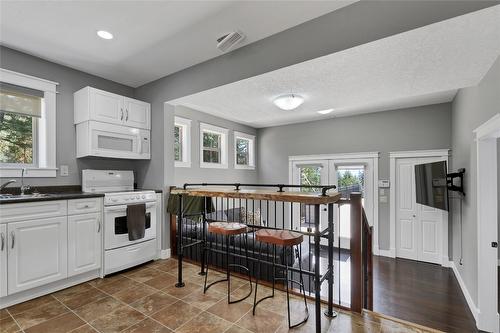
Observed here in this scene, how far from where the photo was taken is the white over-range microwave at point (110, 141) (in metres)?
3.13

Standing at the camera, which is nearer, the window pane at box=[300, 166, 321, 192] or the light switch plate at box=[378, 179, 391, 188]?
the light switch plate at box=[378, 179, 391, 188]

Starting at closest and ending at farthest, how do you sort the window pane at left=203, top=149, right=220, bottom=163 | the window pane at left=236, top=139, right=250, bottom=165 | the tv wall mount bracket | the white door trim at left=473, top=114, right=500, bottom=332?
the white door trim at left=473, top=114, right=500, bottom=332, the tv wall mount bracket, the window pane at left=203, top=149, right=220, bottom=163, the window pane at left=236, top=139, right=250, bottom=165

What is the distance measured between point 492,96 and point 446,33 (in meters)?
0.96

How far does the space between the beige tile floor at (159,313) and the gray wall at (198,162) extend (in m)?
2.26

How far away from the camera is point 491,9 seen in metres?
1.58

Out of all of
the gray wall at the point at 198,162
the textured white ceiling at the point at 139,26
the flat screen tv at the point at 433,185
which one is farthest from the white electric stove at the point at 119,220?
the flat screen tv at the point at 433,185

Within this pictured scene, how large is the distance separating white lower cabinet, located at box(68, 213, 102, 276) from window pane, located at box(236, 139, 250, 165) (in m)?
3.77

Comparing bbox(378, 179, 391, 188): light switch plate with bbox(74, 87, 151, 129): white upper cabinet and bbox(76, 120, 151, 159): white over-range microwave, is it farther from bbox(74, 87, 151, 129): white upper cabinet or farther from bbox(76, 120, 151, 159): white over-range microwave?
bbox(74, 87, 151, 129): white upper cabinet

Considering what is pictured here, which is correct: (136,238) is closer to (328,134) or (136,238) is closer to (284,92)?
(284,92)

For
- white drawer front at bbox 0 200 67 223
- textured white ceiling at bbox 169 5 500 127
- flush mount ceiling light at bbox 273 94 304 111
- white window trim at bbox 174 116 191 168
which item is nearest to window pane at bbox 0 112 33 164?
white drawer front at bbox 0 200 67 223

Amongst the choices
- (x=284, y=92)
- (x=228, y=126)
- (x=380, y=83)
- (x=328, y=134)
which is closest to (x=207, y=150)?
(x=228, y=126)

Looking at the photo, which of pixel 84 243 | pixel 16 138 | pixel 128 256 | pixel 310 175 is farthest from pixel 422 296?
pixel 16 138

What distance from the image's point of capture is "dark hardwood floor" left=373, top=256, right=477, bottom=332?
9.38 feet

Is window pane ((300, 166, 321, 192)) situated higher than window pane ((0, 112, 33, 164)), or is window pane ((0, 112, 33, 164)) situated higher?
window pane ((0, 112, 33, 164))
